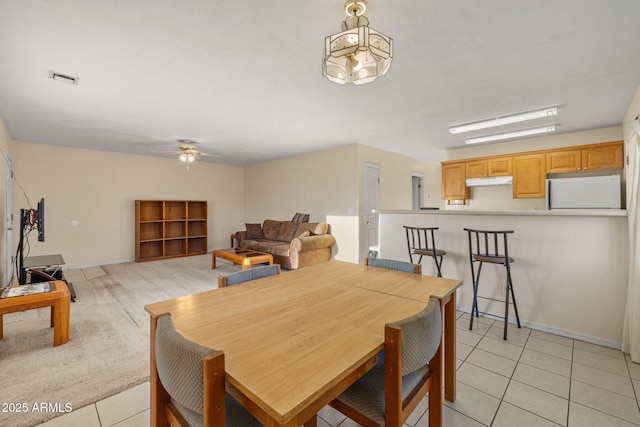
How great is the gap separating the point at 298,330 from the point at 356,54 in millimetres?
1511

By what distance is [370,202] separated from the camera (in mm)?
5680

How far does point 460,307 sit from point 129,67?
4285 millimetres

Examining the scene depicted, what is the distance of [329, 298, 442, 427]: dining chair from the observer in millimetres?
973

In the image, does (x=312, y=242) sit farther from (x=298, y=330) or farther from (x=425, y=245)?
(x=298, y=330)

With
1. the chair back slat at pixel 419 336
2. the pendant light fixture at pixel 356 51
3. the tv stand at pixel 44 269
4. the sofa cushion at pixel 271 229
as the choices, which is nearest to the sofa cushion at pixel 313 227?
the sofa cushion at pixel 271 229

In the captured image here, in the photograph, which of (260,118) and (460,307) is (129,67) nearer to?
(260,118)

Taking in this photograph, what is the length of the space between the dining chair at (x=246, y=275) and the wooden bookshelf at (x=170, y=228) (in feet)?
17.9

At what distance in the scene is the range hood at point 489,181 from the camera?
16.2ft

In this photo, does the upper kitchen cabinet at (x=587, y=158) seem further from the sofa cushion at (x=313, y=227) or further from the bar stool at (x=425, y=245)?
the sofa cushion at (x=313, y=227)

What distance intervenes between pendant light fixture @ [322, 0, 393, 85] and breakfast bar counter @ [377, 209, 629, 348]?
232cm

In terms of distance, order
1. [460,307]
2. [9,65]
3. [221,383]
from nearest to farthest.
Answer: [221,383], [9,65], [460,307]

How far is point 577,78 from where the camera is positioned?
261cm

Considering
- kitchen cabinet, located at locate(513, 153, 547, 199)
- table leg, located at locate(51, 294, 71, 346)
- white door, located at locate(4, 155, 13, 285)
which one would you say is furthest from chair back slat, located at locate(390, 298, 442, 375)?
white door, located at locate(4, 155, 13, 285)

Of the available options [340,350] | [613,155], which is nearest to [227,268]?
[340,350]
